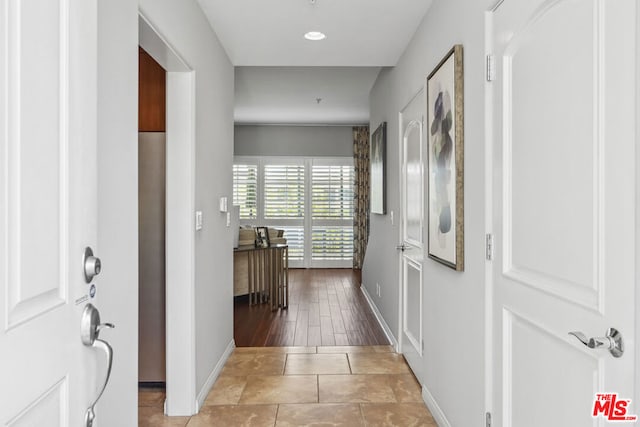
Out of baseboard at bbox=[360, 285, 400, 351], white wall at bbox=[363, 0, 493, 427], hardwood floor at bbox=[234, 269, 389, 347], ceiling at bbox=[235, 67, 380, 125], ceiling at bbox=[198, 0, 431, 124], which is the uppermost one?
ceiling at bbox=[235, 67, 380, 125]

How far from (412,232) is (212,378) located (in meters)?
1.70

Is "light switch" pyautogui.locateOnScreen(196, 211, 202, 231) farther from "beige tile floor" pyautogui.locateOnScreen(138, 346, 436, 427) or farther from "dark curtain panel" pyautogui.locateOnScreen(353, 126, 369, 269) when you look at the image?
"dark curtain panel" pyautogui.locateOnScreen(353, 126, 369, 269)

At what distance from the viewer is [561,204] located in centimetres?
128

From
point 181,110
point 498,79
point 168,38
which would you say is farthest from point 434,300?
point 168,38

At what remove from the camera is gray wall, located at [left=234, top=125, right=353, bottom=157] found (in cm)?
831

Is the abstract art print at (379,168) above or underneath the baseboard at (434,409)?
above

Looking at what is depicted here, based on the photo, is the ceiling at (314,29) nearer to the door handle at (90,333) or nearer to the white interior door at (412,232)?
the white interior door at (412,232)

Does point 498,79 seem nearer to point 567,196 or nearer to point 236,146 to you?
point 567,196

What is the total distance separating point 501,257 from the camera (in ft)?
5.49

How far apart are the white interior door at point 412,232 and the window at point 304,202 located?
15.8 feet

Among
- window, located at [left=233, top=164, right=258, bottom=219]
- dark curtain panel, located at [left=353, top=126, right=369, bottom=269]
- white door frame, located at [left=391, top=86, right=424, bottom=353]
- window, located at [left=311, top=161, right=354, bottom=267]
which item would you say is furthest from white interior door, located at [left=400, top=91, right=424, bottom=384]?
window, located at [left=233, top=164, right=258, bottom=219]

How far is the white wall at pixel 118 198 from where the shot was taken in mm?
1526

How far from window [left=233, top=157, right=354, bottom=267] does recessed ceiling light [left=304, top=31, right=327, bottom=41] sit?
17.0ft

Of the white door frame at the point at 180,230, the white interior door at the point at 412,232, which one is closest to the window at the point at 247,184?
the white interior door at the point at 412,232
